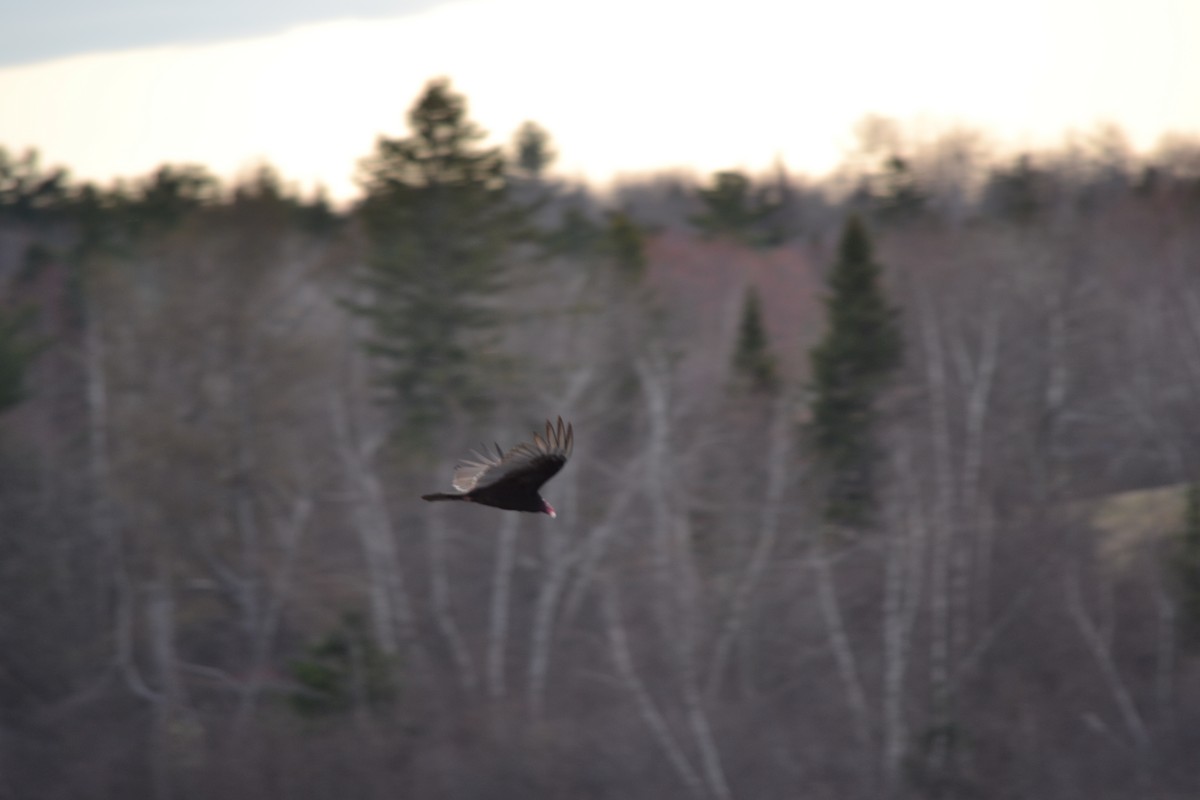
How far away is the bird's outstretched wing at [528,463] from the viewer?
765 centimetres

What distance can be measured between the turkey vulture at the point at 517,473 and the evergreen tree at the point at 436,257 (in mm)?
16078

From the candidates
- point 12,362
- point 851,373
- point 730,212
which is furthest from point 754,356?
point 730,212

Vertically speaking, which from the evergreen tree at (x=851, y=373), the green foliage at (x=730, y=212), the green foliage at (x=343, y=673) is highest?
the green foliage at (x=730, y=212)

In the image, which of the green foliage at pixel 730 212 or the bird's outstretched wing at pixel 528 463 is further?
the green foliage at pixel 730 212

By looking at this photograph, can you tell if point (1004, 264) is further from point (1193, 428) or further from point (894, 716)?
point (894, 716)

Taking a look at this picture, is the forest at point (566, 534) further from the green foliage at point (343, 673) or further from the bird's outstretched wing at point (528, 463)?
the bird's outstretched wing at point (528, 463)

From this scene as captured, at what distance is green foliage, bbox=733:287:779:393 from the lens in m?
24.1

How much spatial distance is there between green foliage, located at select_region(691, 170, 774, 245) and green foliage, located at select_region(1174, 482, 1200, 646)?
45.1ft

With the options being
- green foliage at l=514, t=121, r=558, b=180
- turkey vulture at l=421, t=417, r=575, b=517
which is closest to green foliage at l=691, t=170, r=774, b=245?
green foliage at l=514, t=121, r=558, b=180

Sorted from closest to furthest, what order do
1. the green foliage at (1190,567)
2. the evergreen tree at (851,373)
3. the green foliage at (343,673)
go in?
the green foliage at (343,673) < the evergreen tree at (851,373) < the green foliage at (1190,567)

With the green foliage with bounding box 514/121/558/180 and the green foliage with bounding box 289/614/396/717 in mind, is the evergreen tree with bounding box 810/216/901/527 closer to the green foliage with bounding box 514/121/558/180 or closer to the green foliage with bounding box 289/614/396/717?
the green foliage with bounding box 289/614/396/717

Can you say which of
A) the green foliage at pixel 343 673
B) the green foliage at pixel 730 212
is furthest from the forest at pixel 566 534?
the green foliage at pixel 730 212

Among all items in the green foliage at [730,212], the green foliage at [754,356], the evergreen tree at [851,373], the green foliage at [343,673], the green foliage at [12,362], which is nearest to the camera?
the green foliage at [343,673]

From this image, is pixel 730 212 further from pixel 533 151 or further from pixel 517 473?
pixel 517 473
